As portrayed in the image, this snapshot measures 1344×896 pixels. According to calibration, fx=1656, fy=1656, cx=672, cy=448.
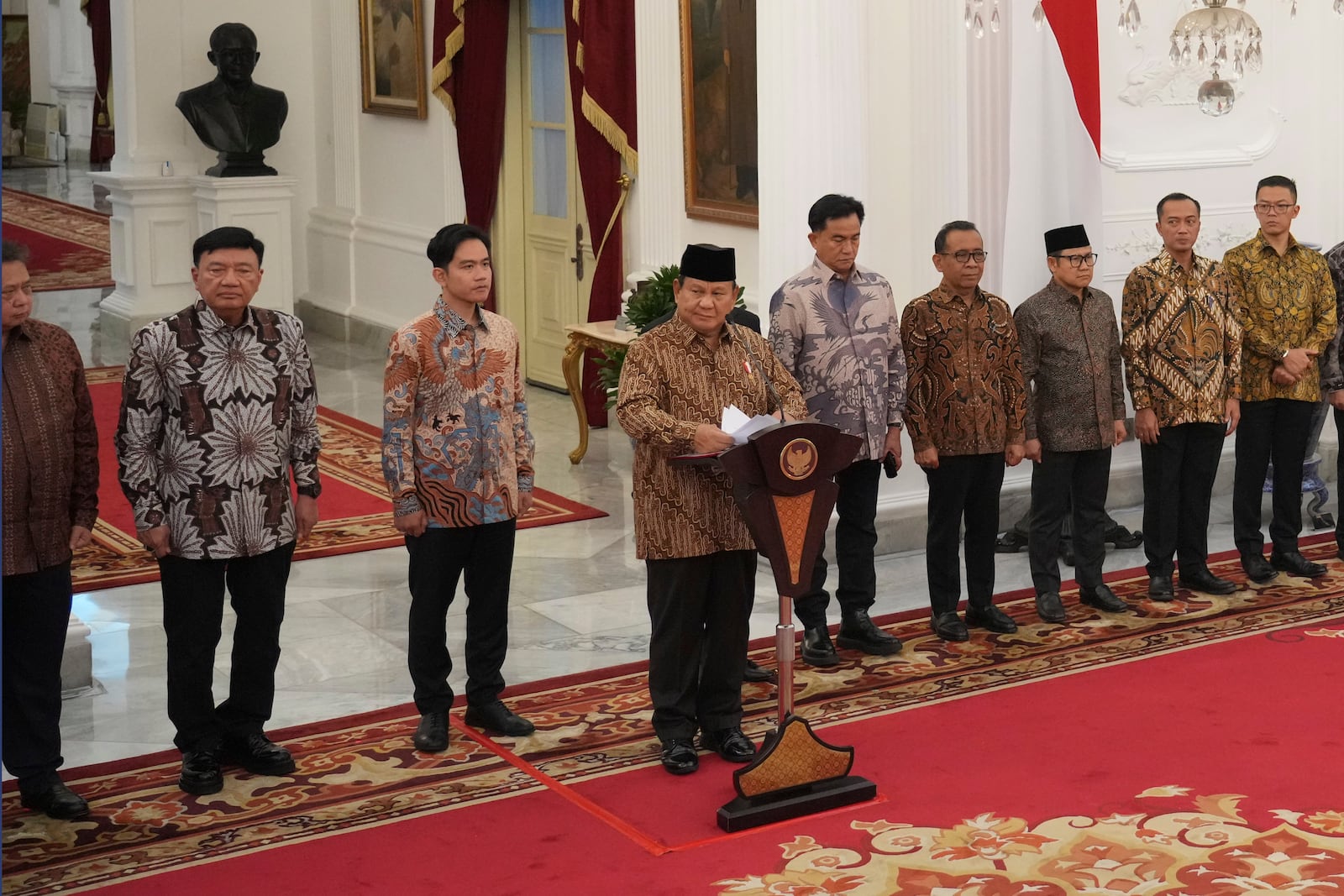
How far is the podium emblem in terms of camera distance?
14.8 feet

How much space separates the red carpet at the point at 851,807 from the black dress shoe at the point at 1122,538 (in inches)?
62.9

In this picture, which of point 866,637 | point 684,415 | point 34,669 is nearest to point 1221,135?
point 866,637

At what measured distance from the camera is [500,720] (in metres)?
5.30

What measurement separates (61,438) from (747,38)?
5097 mm

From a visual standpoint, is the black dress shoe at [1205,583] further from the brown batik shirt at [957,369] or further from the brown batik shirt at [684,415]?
the brown batik shirt at [684,415]

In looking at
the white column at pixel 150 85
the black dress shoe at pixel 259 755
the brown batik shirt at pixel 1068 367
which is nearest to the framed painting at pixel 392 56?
the white column at pixel 150 85

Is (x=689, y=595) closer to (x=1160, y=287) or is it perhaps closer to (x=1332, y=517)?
(x=1160, y=287)

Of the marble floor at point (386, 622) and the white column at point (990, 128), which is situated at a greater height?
the white column at point (990, 128)

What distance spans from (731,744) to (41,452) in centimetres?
218

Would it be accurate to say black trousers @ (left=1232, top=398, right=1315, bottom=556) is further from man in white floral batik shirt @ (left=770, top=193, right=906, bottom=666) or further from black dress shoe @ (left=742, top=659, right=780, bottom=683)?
black dress shoe @ (left=742, top=659, right=780, bottom=683)

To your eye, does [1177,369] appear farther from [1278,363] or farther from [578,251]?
[578,251]

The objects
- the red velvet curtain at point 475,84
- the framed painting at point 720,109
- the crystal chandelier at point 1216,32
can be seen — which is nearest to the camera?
the crystal chandelier at point 1216,32

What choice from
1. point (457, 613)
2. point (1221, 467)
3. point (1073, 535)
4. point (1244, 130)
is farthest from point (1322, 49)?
point (457, 613)

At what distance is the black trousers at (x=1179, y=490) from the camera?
263 inches
